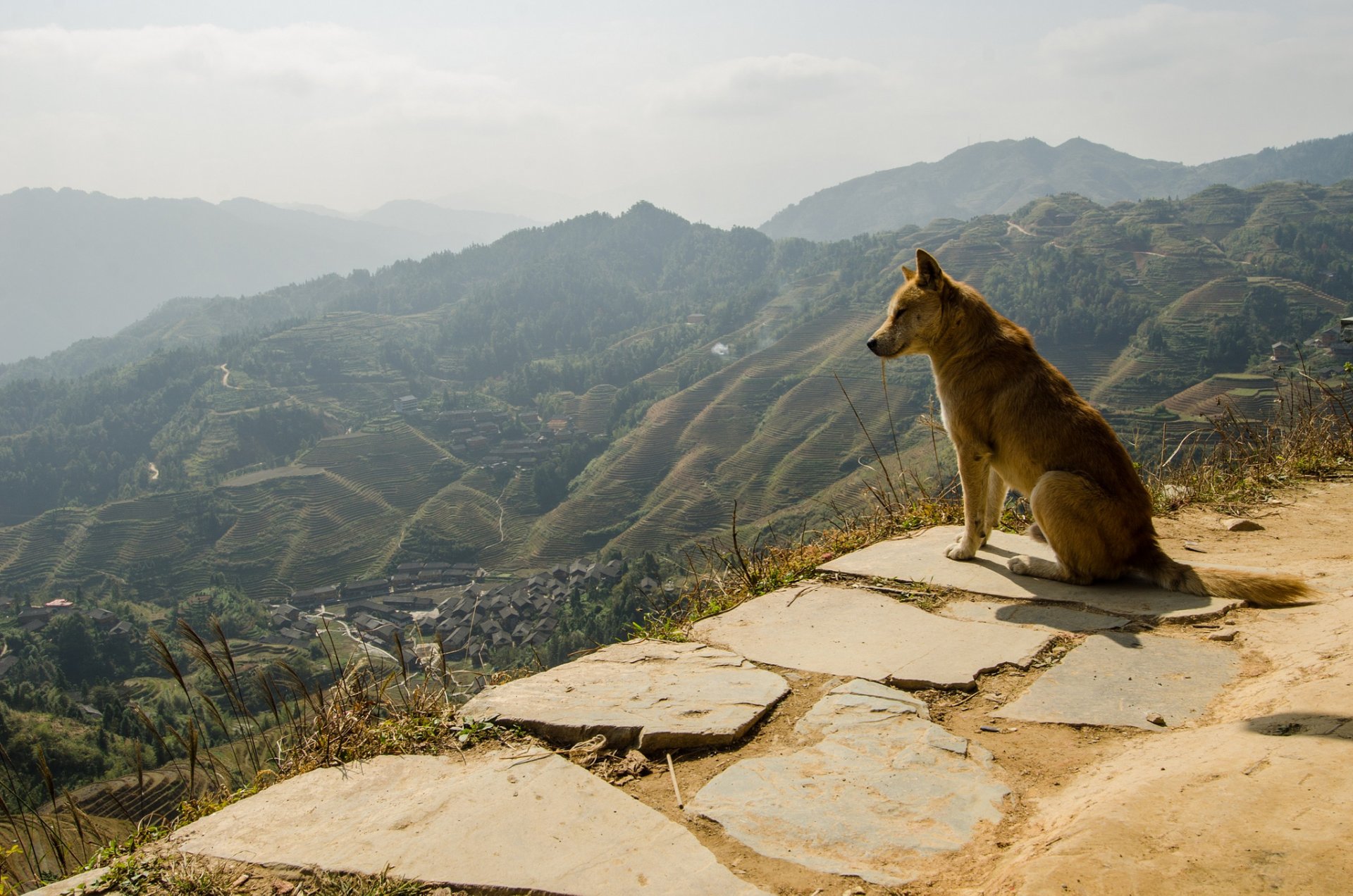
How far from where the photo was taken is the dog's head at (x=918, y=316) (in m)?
4.33

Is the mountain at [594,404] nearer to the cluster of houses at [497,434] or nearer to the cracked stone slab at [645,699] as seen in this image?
the cluster of houses at [497,434]

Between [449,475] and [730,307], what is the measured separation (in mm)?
55780

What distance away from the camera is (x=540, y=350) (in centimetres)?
Answer: 12794

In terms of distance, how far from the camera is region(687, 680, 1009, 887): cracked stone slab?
195 cm

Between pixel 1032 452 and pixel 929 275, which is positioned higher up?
pixel 929 275

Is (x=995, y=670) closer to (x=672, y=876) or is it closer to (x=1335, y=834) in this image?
(x=1335, y=834)

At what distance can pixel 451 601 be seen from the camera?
45.9m

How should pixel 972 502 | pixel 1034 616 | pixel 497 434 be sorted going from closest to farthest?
pixel 1034 616 → pixel 972 502 → pixel 497 434

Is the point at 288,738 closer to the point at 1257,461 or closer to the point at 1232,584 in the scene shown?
the point at 1232,584

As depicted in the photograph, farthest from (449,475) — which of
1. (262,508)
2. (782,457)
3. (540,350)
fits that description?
(540,350)

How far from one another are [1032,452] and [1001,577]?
0.63 metres

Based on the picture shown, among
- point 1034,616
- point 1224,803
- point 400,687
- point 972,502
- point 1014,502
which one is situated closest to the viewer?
point 1224,803

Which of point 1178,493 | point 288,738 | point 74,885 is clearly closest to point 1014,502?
point 1178,493

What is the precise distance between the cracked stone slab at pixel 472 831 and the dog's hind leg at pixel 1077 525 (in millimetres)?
2442
